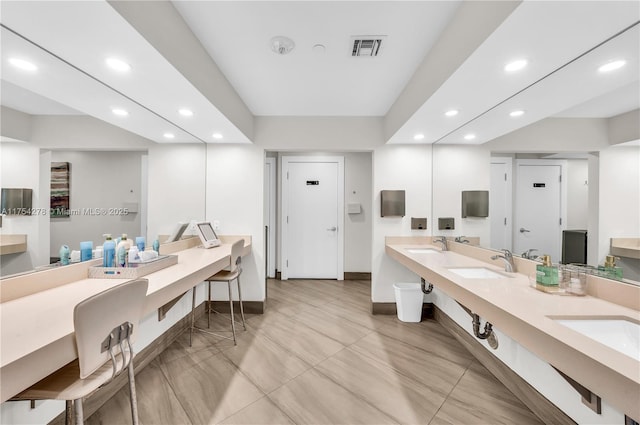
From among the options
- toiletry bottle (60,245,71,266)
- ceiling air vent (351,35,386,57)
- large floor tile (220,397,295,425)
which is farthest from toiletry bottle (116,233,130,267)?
ceiling air vent (351,35,386,57)

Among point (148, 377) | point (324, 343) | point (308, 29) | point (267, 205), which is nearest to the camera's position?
point (308, 29)

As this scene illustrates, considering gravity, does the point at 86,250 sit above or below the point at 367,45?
below

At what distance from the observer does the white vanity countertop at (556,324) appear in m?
0.73

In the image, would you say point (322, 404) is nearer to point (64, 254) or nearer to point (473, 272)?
point (473, 272)

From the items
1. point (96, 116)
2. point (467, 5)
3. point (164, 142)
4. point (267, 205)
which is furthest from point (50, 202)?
point (267, 205)

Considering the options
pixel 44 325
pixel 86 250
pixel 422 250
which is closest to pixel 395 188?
pixel 422 250

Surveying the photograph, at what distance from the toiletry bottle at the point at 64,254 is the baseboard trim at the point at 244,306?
1.93 meters

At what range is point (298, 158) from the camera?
14.4ft

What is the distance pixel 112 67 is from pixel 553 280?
2.71m

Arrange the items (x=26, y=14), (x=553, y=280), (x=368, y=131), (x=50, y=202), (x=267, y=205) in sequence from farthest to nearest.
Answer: (x=267, y=205) < (x=368, y=131) < (x=553, y=280) < (x=50, y=202) < (x=26, y=14)

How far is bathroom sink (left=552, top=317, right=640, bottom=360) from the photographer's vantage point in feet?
3.47

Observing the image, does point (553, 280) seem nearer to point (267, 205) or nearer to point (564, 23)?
point (564, 23)

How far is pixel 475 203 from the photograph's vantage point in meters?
2.47

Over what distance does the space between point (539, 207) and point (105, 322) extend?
2.38 m
